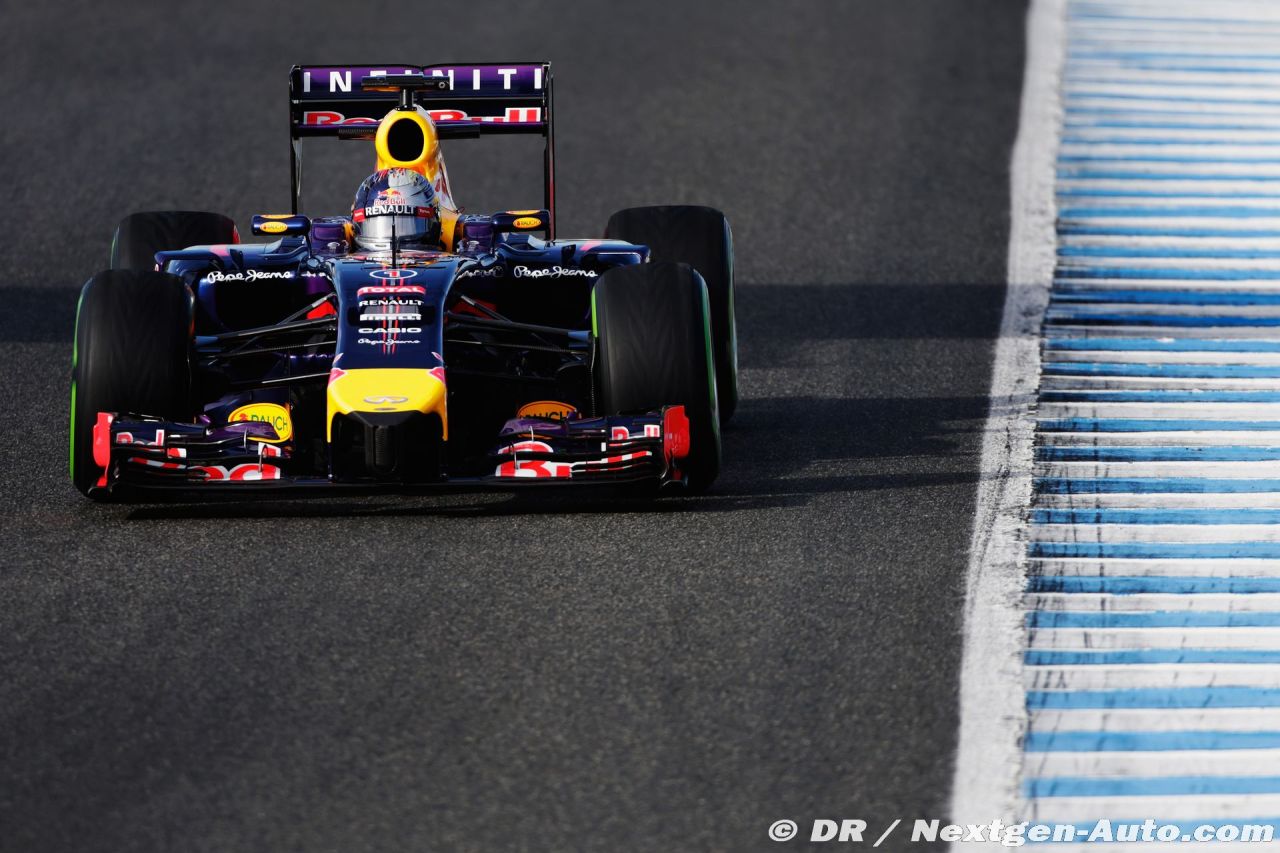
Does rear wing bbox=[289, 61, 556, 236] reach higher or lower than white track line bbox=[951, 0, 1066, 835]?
higher

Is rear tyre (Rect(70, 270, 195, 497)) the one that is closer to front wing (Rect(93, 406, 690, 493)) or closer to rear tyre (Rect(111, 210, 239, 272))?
front wing (Rect(93, 406, 690, 493))

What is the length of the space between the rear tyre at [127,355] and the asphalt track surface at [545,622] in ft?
1.31

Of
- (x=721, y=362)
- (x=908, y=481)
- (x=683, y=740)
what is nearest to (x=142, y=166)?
(x=721, y=362)

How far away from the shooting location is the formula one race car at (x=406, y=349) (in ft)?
26.5

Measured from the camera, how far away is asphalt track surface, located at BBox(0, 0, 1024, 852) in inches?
221

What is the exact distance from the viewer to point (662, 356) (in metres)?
8.46

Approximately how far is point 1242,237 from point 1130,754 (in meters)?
8.44

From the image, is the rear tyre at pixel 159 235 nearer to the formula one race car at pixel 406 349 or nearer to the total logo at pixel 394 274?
the formula one race car at pixel 406 349

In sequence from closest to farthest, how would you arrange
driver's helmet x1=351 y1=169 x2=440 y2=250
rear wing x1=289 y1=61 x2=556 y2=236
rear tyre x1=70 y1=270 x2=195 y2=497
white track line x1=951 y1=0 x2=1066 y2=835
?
white track line x1=951 y1=0 x2=1066 y2=835
rear tyre x1=70 y1=270 x2=195 y2=497
driver's helmet x1=351 y1=169 x2=440 y2=250
rear wing x1=289 y1=61 x2=556 y2=236

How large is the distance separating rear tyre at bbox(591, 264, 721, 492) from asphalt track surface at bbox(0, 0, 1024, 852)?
10.9 inches

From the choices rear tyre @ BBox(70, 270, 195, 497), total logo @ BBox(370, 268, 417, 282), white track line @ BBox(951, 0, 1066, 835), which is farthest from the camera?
total logo @ BBox(370, 268, 417, 282)

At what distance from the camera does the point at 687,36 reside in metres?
20.2

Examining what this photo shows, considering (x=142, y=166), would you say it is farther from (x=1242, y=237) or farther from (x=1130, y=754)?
(x=1130, y=754)

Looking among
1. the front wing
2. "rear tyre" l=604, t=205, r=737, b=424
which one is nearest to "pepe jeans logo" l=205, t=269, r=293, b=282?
the front wing
